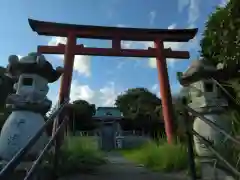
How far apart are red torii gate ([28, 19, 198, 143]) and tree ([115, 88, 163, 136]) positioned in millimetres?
10710

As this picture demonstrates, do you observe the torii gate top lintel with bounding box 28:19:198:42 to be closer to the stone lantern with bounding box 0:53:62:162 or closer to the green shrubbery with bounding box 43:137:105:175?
the green shrubbery with bounding box 43:137:105:175

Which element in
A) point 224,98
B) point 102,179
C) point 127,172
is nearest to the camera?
point 224,98

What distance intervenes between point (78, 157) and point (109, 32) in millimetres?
5079

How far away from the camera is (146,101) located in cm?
2628

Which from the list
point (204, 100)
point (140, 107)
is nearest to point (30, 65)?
point (204, 100)

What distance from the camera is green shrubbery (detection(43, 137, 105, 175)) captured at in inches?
199

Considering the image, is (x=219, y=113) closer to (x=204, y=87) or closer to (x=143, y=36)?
(x=204, y=87)

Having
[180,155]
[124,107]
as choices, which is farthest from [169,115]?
[124,107]

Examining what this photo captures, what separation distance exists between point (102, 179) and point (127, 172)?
782mm

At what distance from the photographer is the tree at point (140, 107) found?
2375cm

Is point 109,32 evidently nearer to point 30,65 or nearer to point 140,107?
point 30,65

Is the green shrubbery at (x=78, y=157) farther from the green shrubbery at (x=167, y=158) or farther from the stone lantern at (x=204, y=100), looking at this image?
the stone lantern at (x=204, y=100)

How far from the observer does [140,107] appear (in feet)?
81.7

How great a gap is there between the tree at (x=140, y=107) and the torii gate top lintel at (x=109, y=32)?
10756mm
